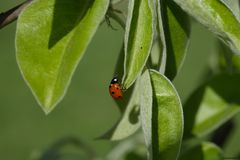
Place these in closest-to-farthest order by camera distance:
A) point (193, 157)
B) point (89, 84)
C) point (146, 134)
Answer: point (146, 134), point (193, 157), point (89, 84)

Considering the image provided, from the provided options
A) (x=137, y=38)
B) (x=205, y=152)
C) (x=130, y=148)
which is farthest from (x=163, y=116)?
(x=130, y=148)

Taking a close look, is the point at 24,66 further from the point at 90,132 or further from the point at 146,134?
the point at 90,132

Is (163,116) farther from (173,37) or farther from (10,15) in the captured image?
(10,15)

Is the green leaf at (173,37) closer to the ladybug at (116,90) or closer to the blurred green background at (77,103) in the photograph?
the ladybug at (116,90)

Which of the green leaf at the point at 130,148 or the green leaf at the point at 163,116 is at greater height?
the green leaf at the point at 163,116

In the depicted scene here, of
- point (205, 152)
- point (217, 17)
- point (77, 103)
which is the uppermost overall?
point (217, 17)

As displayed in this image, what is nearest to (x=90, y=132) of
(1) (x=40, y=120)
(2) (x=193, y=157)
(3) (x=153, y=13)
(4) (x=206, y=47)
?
(1) (x=40, y=120)

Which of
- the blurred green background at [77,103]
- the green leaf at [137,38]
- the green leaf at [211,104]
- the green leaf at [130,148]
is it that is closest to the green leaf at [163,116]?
the green leaf at [137,38]
